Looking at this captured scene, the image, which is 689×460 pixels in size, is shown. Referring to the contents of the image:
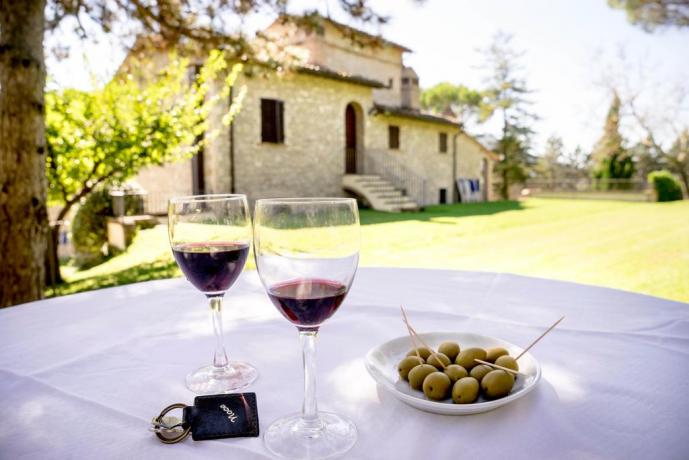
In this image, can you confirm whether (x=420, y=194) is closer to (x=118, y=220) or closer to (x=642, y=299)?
(x=118, y=220)

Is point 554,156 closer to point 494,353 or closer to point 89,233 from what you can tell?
point 89,233

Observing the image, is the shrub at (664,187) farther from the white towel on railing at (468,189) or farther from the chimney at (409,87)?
the chimney at (409,87)

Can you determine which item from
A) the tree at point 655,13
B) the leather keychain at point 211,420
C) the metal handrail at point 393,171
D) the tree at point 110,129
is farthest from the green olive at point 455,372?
the tree at point 655,13

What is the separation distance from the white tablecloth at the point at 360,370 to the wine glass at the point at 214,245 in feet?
0.30

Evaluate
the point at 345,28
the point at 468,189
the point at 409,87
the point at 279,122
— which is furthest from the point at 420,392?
the point at 468,189

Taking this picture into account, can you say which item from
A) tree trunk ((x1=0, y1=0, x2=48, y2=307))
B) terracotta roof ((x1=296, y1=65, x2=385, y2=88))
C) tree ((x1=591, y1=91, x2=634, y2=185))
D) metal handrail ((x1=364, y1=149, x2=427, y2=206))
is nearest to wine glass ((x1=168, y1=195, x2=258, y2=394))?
tree trunk ((x1=0, y1=0, x2=48, y2=307))

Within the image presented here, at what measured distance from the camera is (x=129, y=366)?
87cm

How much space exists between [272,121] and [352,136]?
4224 millimetres

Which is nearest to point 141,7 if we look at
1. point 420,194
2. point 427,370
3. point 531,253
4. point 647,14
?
point 427,370

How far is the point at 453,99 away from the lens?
42125 mm

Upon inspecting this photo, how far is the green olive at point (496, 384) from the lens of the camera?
681 mm

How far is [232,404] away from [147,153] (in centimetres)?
699

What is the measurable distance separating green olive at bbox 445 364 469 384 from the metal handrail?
15.5 metres

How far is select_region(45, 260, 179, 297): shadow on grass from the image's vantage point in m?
5.83
